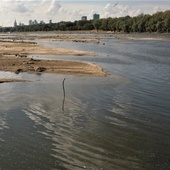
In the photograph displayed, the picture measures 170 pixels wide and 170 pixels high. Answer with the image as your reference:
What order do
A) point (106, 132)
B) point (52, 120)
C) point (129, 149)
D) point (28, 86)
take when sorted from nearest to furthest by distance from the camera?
1. point (129, 149)
2. point (106, 132)
3. point (52, 120)
4. point (28, 86)

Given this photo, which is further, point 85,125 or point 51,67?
point 51,67

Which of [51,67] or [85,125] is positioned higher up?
[51,67]

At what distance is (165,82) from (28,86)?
13.3 m

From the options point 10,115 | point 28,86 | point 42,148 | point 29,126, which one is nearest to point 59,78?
point 28,86

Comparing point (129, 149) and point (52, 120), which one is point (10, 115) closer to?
point (52, 120)

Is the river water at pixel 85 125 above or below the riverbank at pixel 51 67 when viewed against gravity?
below

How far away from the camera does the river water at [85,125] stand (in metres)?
14.5

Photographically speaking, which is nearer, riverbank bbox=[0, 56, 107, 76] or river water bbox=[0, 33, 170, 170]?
river water bbox=[0, 33, 170, 170]

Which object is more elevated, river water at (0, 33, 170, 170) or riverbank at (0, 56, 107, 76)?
riverbank at (0, 56, 107, 76)

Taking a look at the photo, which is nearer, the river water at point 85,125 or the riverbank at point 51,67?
the river water at point 85,125

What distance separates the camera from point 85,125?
63.2 ft

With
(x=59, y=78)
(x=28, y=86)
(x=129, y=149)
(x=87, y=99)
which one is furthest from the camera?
(x=59, y=78)

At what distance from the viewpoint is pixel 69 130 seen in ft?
60.1

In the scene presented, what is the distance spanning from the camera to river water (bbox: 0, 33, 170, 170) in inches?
571
